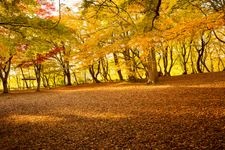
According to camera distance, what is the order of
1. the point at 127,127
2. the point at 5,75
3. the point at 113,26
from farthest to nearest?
the point at 5,75 → the point at 113,26 → the point at 127,127

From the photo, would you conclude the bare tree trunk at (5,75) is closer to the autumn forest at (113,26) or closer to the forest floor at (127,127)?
the autumn forest at (113,26)

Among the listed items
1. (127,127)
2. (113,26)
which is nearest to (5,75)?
(113,26)

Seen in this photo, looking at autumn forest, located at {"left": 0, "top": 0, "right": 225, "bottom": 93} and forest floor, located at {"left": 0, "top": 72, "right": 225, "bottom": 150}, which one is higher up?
autumn forest, located at {"left": 0, "top": 0, "right": 225, "bottom": 93}

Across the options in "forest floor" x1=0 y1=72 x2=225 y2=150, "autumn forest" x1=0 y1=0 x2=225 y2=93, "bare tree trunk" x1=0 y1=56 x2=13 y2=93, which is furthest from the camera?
"bare tree trunk" x1=0 y1=56 x2=13 y2=93

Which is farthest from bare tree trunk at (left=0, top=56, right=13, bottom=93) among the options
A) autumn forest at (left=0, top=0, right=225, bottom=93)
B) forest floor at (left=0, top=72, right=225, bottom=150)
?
forest floor at (left=0, top=72, right=225, bottom=150)

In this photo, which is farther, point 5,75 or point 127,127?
point 5,75

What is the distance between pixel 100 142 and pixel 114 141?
1.21 feet

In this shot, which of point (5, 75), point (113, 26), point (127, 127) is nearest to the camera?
point (127, 127)

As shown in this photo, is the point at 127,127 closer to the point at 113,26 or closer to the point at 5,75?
the point at 113,26

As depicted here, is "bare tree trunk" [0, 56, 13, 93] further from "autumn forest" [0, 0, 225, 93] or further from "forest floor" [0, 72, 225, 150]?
"forest floor" [0, 72, 225, 150]

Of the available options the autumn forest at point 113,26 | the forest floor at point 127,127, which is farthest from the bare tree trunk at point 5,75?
the forest floor at point 127,127

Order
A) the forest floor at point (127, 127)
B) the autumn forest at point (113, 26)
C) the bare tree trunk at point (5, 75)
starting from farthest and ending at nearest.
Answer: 1. the bare tree trunk at point (5, 75)
2. the autumn forest at point (113, 26)
3. the forest floor at point (127, 127)

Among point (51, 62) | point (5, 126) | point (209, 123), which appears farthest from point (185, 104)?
point (51, 62)

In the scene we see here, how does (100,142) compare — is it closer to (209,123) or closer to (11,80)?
(209,123)
